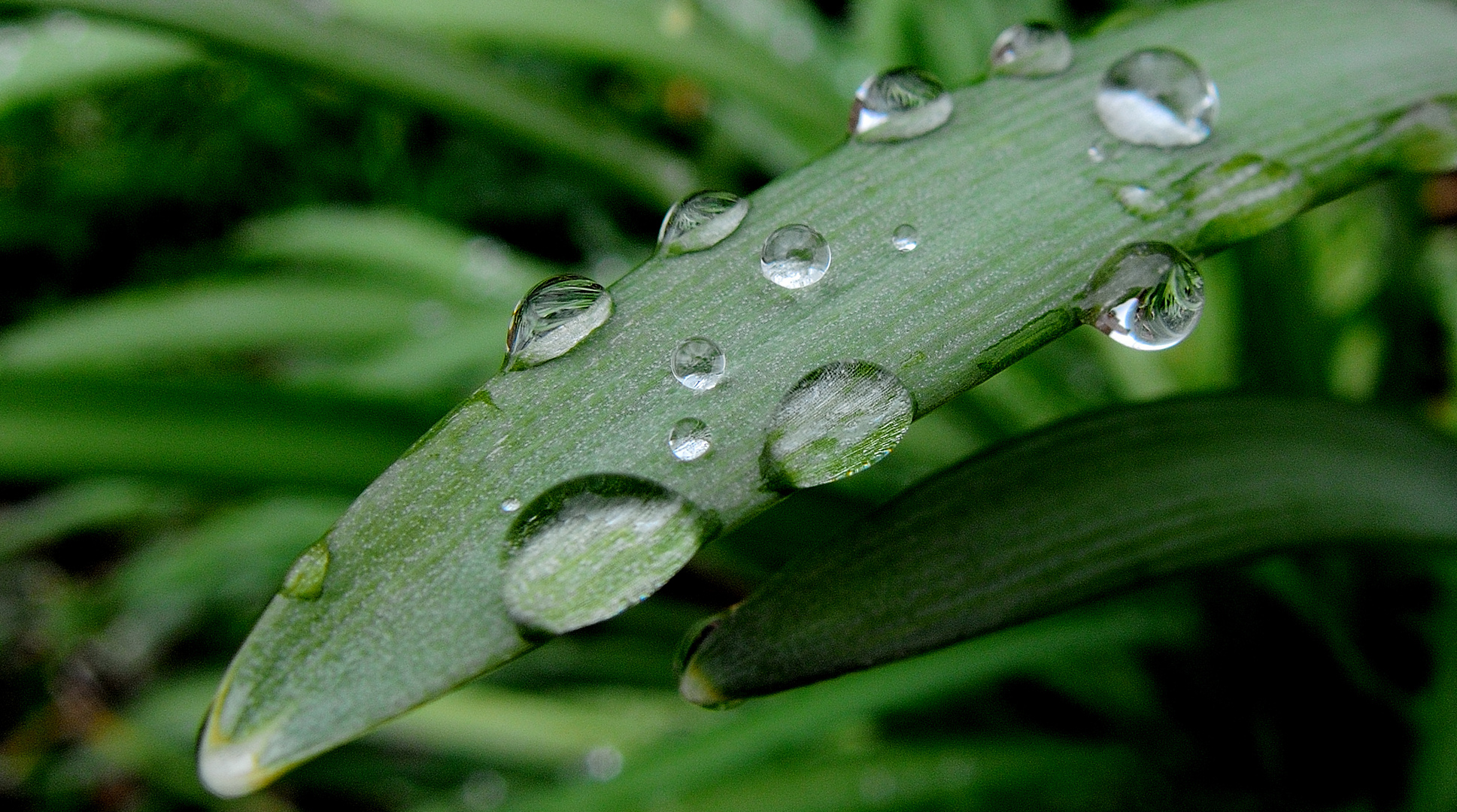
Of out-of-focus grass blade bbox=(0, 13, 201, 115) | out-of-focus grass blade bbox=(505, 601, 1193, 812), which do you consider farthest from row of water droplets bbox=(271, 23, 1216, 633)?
out-of-focus grass blade bbox=(0, 13, 201, 115)

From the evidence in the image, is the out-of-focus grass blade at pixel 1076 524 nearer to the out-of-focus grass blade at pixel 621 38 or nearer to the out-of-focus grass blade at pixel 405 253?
the out-of-focus grass blade at pixel 621 38

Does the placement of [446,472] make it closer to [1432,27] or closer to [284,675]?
[284,675]

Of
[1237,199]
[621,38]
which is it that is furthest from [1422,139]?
[621,38]

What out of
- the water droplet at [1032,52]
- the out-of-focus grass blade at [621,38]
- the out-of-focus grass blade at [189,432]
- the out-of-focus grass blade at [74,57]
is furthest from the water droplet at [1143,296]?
the out-of-focus grass blade at [74,57]

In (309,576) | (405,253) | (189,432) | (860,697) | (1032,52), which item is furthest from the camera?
(405,253)

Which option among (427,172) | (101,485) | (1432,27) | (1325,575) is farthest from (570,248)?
(1432,27)

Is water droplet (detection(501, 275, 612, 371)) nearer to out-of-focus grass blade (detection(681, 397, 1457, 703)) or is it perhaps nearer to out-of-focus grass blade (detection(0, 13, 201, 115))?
out-of-focus grass blade (detection(681, 397, 1457, 703))

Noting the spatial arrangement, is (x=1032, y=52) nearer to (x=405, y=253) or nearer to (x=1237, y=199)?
(x=1237, y=199)
